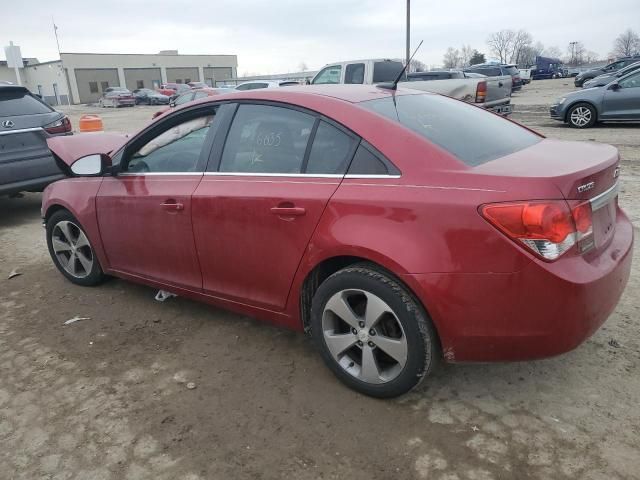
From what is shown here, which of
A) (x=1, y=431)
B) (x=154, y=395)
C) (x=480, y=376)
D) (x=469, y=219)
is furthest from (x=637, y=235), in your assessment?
(x=1, y=431)

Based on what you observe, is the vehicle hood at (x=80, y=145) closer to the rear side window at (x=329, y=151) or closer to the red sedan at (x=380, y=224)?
the red sedan at (x=380, y=224)

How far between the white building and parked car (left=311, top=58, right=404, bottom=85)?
46419mm

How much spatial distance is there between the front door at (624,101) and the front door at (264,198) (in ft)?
38.5

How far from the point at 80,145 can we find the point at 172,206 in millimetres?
1918

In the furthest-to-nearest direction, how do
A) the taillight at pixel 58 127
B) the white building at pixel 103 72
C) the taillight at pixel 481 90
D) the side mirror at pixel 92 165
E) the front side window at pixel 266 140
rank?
the white building at pixel 103 72, the taillight at pixel 481 90, the taillight at pixel 58 127, the side mirror at pixel 92 165, the front side window at pixel 266 140

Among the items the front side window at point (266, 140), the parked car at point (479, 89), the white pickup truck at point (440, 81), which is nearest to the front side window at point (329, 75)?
the white pickup truck at point (440, 81)

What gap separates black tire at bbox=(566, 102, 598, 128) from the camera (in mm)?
12516

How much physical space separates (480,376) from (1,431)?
100.0 inches

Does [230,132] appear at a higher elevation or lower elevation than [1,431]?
higher

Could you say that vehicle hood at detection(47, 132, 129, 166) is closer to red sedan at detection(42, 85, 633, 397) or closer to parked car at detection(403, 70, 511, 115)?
red sedan at detection(42, 85, 633, 397)

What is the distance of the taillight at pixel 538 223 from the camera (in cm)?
219

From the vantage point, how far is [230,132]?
3.26 m

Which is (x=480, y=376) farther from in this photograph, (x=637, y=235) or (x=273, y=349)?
(x=637, y=235)

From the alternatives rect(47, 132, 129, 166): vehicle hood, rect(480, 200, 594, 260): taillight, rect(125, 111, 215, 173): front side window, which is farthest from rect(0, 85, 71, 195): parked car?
rect(480, 200, 594, 260): taillight
